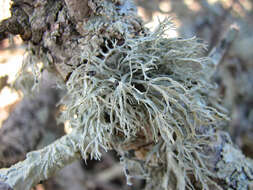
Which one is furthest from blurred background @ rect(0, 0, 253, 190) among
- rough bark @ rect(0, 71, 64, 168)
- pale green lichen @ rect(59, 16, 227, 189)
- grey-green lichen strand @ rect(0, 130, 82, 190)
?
grey-green lichen strand @ rect(0, 130, 82, 190)

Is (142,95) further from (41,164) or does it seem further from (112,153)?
(112,153)

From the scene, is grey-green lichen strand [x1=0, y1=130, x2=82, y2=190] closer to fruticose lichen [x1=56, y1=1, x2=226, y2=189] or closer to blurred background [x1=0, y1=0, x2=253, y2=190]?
fruticose lichen [x1=56, y1=1, x2=226, y2=189]

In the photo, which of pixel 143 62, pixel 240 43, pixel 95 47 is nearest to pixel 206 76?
pixel 143 62

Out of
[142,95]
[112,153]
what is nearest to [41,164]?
[142,95]

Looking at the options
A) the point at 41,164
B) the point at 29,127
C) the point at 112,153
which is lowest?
the point at 112,153

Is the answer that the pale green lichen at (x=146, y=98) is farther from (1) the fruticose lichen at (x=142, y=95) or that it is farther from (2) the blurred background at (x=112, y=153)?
(2) the blurred background at (x=112, y=153)

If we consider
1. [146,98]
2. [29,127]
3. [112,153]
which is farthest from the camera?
[112,153]
